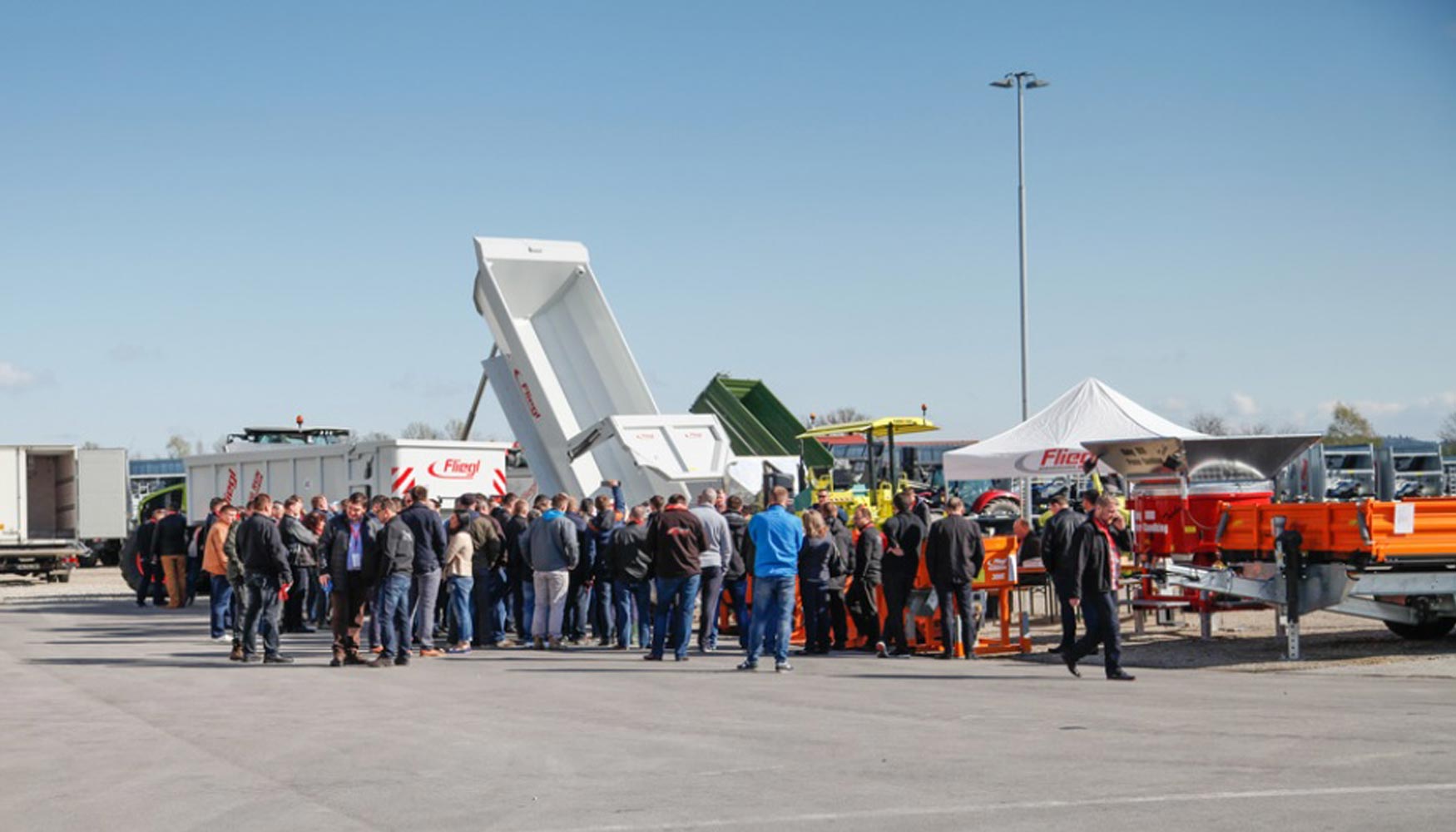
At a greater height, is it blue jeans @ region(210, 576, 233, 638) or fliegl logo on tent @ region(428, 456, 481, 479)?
fliegl logo on tent @ region(428, 456, 481, 479)

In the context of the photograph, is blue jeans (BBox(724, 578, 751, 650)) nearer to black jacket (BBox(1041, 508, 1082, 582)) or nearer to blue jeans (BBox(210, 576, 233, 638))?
black jacket (BBox(1041, 508, 1082, 582))

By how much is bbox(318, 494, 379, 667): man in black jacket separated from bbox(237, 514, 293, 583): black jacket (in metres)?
0.48

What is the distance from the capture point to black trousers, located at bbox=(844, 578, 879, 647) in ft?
60.1

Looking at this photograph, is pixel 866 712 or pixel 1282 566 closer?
pixel 866 712

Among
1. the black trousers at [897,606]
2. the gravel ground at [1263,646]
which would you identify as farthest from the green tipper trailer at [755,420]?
the black trousers at [897,606]

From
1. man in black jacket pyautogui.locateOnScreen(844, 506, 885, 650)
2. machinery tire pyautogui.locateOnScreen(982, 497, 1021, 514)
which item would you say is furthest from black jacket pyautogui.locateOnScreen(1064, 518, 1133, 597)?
machinery tire pyautogui.locateOnScreen(982, 497, 1021, 514)

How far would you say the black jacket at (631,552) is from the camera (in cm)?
1795

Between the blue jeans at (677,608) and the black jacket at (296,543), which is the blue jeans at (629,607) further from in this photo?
the black jacket at (296,543)

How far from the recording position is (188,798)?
348 inches

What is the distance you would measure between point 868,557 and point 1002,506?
628 inches

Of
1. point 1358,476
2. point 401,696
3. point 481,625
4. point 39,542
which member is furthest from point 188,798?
point 1358,476

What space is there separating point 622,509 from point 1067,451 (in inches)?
253

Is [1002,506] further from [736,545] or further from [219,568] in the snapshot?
[219,568]

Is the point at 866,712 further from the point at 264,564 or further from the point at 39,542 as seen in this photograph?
the point at 39,542
